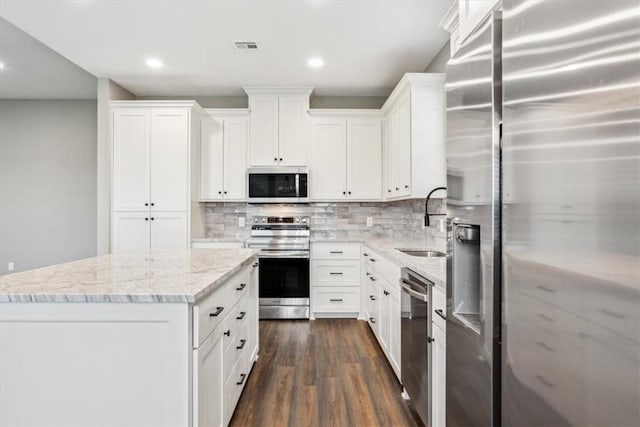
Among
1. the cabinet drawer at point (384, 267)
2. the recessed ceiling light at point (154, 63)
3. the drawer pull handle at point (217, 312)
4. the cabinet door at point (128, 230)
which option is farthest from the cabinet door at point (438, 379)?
the recessed ceiling light at point (154, 63)

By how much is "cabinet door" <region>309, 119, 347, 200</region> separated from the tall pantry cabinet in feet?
4.76

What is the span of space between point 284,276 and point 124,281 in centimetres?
259

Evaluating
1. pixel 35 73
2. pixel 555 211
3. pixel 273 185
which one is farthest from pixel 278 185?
pixel 555 211

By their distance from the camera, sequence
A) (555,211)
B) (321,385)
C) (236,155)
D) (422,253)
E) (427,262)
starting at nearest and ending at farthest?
(555,211) → (427,262) → (321,385) → (422,253) → (236,155)

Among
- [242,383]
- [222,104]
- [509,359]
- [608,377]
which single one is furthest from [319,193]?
[608,377]

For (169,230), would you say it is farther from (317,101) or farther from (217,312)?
(217,312)

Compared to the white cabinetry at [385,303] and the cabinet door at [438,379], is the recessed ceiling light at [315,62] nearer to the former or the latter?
the white cabinetry at [385,303]

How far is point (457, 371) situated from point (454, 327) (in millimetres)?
145

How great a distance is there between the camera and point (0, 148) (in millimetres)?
5418

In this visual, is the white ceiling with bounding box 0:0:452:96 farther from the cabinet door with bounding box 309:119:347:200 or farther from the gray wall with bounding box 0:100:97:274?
the gray wall with bounding box 0:100:97:274

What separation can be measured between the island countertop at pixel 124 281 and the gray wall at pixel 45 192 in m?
3.93

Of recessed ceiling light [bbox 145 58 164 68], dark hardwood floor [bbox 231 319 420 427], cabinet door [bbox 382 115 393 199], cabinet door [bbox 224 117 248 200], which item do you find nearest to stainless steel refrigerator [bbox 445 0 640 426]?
dark hardwood floor [bbox 231 319 420 427]

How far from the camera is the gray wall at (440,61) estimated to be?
10.6 feet

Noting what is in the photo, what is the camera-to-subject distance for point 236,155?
4.37 m
